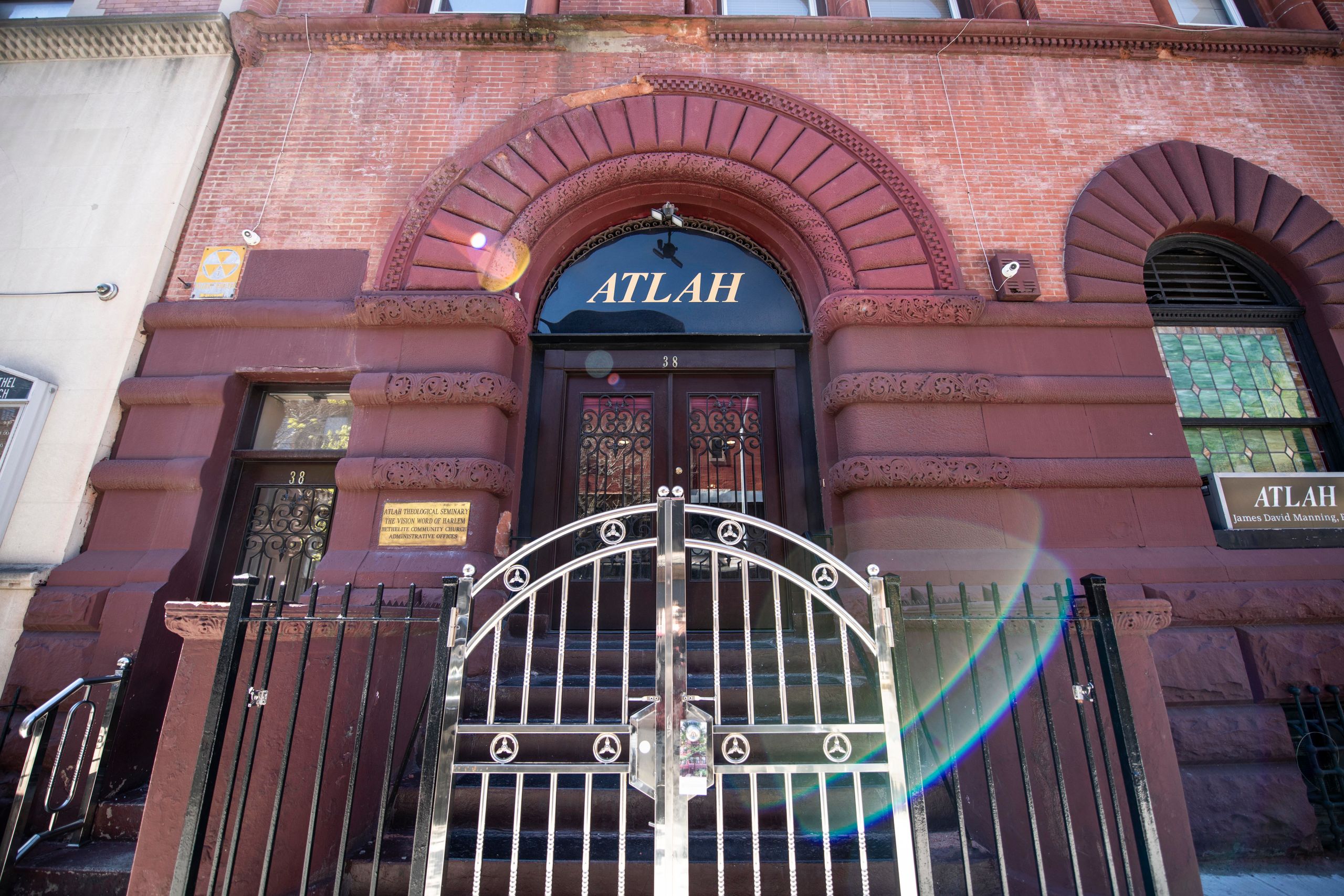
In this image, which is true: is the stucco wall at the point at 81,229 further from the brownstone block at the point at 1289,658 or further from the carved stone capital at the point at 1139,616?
the brownstone block at the point at 1289,658

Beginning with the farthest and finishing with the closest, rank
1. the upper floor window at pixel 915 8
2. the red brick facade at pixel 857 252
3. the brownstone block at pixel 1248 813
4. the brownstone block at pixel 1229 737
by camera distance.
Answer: the upper floor window at pixel 915 8 → the red brick facade at pixel 857 252 → the brownstone block at pixel 1229 737 → the brownstone block at pixel 1248 813

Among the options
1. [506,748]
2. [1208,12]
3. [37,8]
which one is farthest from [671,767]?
[37,8]

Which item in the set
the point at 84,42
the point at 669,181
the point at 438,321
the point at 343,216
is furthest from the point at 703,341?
the point at 84,42

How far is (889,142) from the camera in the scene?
6.97 metres

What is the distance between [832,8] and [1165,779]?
343 inches

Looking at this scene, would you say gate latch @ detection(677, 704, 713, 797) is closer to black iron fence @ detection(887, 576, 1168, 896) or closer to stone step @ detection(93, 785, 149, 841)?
black iron fence @ detection(887, 576, 1168, 896)

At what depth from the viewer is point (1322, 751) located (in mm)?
4949

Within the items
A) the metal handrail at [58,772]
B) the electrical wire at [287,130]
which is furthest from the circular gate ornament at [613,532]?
the electrical wire at [287,130]

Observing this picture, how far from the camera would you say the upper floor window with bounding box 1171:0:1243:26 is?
8.43m

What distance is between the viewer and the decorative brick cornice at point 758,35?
7.36 m

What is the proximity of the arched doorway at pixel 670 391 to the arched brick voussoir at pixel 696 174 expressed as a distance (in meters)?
0.71

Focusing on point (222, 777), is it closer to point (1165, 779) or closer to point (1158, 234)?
point (1165, 779)

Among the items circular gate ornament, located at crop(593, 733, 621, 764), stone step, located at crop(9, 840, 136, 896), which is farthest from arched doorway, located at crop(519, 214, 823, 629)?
stone step, located at crop(9, 840, 136, 896)

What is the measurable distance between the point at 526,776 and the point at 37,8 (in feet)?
38.5
